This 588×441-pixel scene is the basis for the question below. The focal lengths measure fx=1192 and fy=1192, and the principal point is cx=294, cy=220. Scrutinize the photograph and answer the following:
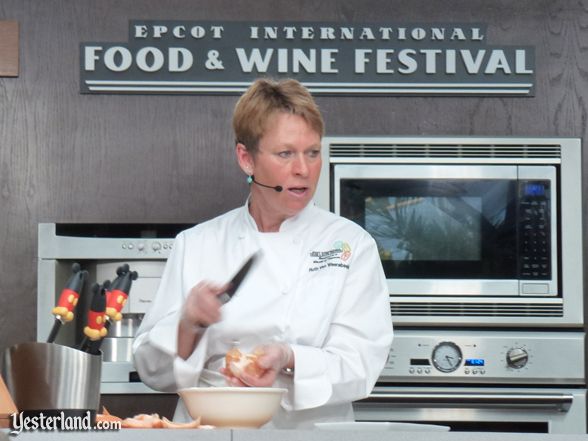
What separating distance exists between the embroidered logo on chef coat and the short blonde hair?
0.80 ft

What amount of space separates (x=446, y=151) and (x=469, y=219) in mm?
193

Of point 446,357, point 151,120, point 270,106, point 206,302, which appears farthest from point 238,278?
point 151,120

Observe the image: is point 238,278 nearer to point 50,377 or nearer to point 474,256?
point 50,377

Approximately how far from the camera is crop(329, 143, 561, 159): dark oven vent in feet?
10.5

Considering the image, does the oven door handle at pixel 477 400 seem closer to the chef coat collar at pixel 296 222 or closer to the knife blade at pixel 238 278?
the chef coat collar at pixel 296 222

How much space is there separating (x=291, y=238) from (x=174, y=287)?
0.28 meters

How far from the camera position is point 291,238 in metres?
2.58

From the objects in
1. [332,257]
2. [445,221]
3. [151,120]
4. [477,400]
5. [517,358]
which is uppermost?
[151,120]

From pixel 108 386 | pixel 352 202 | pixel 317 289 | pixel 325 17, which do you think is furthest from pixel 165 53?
pixel 317 289

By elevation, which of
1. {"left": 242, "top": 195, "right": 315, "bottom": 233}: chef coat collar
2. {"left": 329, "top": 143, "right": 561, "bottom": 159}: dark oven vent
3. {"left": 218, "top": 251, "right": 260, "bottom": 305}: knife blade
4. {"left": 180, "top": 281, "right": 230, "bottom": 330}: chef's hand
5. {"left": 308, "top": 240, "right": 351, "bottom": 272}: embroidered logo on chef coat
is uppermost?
{"left": 329, "top": 143, "right": 561, "bottom": 159}: dark oven vent

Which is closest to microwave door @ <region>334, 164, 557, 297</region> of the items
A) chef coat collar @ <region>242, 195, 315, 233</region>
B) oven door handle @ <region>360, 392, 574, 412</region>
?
oven door handle @ <region>360, 392, 574, 412</region>

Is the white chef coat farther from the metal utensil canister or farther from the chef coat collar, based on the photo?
the metal utensil canister

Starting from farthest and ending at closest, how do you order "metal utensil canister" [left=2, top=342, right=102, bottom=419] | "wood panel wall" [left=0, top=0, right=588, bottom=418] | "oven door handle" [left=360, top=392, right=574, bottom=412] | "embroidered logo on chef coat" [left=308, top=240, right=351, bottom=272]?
"wood panel wall" [left=0, top=0, right=588, bottom=418], "oven door handle" [left=360, top=392, right=574, bottom=412], "embroidered logo on chef coat" [left=308, top=240, right=351, bottom=272], "metal utensil canister" [left=2, top=342, right=102, bottom=419]

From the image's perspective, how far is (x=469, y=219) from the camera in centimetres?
318
